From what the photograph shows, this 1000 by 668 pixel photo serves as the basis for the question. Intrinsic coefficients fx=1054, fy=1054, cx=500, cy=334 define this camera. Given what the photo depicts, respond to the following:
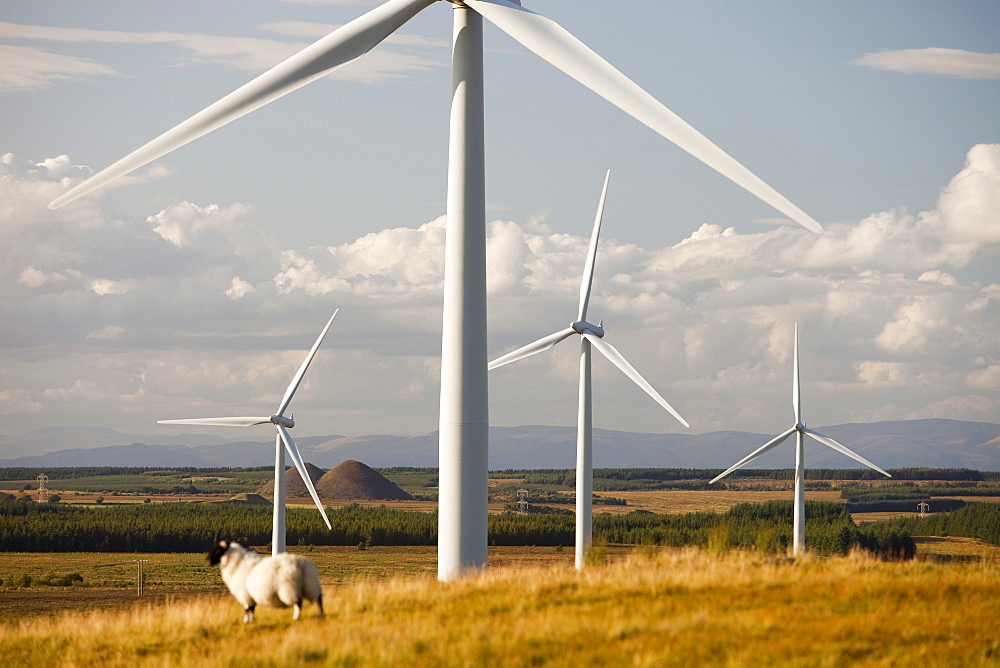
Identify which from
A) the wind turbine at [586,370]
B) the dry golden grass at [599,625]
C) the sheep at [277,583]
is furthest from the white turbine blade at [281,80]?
the wind turbine at [586,370]

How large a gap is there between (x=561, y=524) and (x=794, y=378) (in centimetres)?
11982

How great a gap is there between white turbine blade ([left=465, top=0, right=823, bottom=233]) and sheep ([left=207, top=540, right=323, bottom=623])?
959cm

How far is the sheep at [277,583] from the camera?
17422mm

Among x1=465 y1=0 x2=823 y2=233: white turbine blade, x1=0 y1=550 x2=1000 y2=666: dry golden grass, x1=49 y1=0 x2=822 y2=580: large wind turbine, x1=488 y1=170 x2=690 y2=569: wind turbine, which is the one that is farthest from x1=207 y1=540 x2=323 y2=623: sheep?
x1=488 y1=170 x2=690 y2=569: wind turbine

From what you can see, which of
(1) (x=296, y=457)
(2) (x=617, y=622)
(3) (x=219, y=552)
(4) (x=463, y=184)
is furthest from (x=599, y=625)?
(1) (x=296, y=457)

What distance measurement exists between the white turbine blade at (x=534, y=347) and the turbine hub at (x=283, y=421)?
19.5 m

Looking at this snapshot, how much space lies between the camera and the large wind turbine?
21.2 metres

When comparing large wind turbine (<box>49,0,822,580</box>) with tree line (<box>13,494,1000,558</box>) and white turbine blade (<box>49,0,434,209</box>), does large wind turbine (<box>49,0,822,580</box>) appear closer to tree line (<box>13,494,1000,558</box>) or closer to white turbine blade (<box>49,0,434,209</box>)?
white turbine blade (<box>49,0,434,209</box>)

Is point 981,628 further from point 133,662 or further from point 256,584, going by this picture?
point 133,662

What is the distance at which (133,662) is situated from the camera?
52.2 feet

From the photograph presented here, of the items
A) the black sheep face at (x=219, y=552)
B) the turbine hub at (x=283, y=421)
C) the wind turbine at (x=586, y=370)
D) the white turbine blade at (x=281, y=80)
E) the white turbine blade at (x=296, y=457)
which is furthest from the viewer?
the turbine hub at (x=283, y=421)

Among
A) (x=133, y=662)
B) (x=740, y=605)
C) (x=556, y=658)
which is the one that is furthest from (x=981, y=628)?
(x=133, y=662)

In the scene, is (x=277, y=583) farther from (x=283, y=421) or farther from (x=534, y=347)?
(x=283, y=421)

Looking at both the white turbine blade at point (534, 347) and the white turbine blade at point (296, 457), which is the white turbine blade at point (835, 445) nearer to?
the white turbine blade at point (534, 347)
